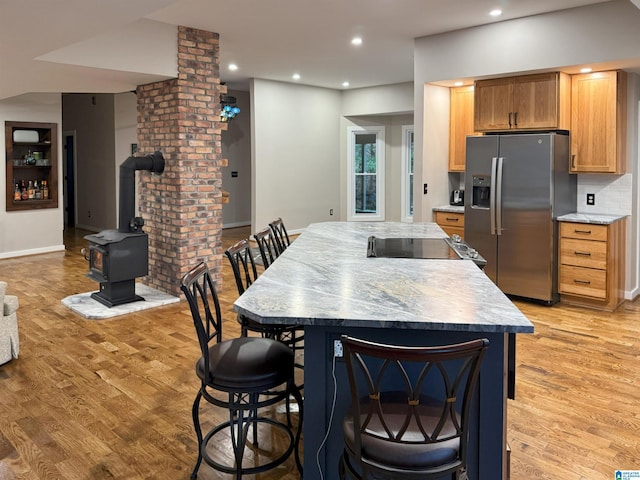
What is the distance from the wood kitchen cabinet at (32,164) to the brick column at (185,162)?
3.25m

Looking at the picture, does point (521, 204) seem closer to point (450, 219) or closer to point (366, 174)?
point (450, 219)

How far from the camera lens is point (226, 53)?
271 inches

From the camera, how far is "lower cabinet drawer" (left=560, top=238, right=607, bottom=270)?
16.4ft

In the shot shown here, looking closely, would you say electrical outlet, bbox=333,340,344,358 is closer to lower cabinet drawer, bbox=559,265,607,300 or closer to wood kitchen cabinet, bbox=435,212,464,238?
lower cabinet drawer, bbox=559,265,607,300

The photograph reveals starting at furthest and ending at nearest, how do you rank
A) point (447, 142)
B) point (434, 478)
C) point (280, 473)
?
1. point (447, 142)
2. point (280, 473)
3. point (434, 478)

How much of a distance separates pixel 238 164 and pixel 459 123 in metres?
5.98

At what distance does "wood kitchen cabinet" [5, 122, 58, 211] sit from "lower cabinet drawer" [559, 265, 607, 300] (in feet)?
24.4

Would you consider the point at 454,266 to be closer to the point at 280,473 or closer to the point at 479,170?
the point at 280,473

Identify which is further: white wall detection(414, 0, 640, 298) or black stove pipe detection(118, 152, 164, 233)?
black stove pipe detection(118, 152, 164, 233)

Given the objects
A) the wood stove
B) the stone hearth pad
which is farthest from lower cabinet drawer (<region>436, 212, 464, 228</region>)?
the wood stove

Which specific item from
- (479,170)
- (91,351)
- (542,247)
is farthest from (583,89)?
(91,351)

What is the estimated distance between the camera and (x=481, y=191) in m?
5.60

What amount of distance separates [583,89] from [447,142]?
61.5 inches

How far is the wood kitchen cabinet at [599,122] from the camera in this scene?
5.02 m
